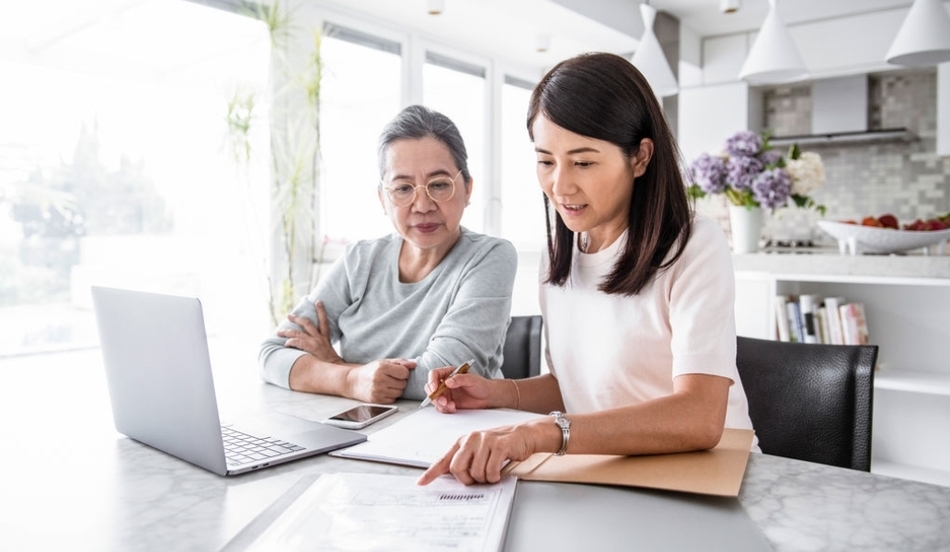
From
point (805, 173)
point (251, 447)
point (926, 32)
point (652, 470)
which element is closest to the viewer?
point (652, 470)

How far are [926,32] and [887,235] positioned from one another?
1.07m

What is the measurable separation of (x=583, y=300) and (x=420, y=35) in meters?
3.65

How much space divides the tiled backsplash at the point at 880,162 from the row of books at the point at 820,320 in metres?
2.49

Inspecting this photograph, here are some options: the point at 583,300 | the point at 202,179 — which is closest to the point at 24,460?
the point at 583,300

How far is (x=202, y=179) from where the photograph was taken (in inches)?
136

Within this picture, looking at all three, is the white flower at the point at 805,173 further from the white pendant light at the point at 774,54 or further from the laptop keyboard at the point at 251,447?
the laptop keyboard at the point at 251,447

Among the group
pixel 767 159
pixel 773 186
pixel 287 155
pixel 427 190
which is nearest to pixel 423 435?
pixel 427 190

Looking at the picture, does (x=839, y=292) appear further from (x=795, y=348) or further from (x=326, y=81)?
(x=326, y=81)

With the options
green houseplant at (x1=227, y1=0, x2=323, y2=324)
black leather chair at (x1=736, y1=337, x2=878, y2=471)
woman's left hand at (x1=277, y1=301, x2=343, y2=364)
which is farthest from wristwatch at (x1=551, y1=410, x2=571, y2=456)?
green houseplant at (x1=227, y1=0, x2=323, y2=324)

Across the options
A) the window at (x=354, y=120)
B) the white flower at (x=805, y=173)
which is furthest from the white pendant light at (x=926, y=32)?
the window at (x=354, y=120)

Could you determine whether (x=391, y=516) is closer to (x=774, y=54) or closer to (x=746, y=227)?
(x=746, y=227)

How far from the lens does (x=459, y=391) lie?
123cm

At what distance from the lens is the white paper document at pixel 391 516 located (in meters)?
0.68

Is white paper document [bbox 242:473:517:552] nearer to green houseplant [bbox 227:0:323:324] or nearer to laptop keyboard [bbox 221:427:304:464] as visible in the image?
laptop keyboard [bbox 221:427:304:464]
